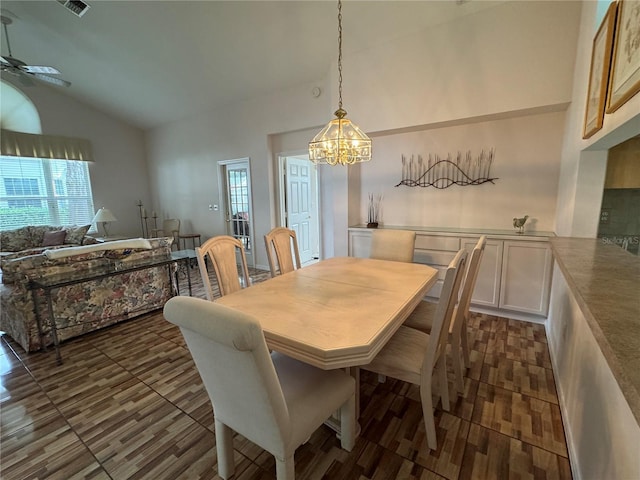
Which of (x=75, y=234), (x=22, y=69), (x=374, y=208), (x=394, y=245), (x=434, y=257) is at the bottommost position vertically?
(x=434, y=257)

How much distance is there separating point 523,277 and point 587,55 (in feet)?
6.21

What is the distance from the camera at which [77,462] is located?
1492 millimetres

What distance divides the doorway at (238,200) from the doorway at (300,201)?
2.18 ft

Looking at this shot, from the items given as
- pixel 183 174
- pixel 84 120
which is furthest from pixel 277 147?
pixel 84 120

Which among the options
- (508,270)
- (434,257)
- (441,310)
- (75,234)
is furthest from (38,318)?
(508,270)

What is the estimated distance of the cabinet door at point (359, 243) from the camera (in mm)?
3849

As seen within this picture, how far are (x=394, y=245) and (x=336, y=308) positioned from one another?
151 centimetres

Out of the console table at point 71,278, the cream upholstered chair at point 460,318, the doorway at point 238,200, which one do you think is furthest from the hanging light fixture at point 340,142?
the doorway at point 238,200

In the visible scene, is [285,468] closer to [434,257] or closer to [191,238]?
[434,257]

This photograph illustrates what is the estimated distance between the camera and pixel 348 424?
149 centimetres

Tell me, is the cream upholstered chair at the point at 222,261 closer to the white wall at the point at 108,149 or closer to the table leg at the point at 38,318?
the table leg at the point at 38,318

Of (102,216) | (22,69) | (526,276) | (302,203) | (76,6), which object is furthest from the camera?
(102,216)

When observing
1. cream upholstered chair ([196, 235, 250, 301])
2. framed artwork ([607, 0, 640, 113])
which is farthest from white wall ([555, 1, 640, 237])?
cream upholstered chair ([196, 235, 250, 301])

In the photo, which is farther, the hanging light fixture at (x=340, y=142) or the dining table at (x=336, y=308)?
the hanging light fixture at (x=340, y=142)
